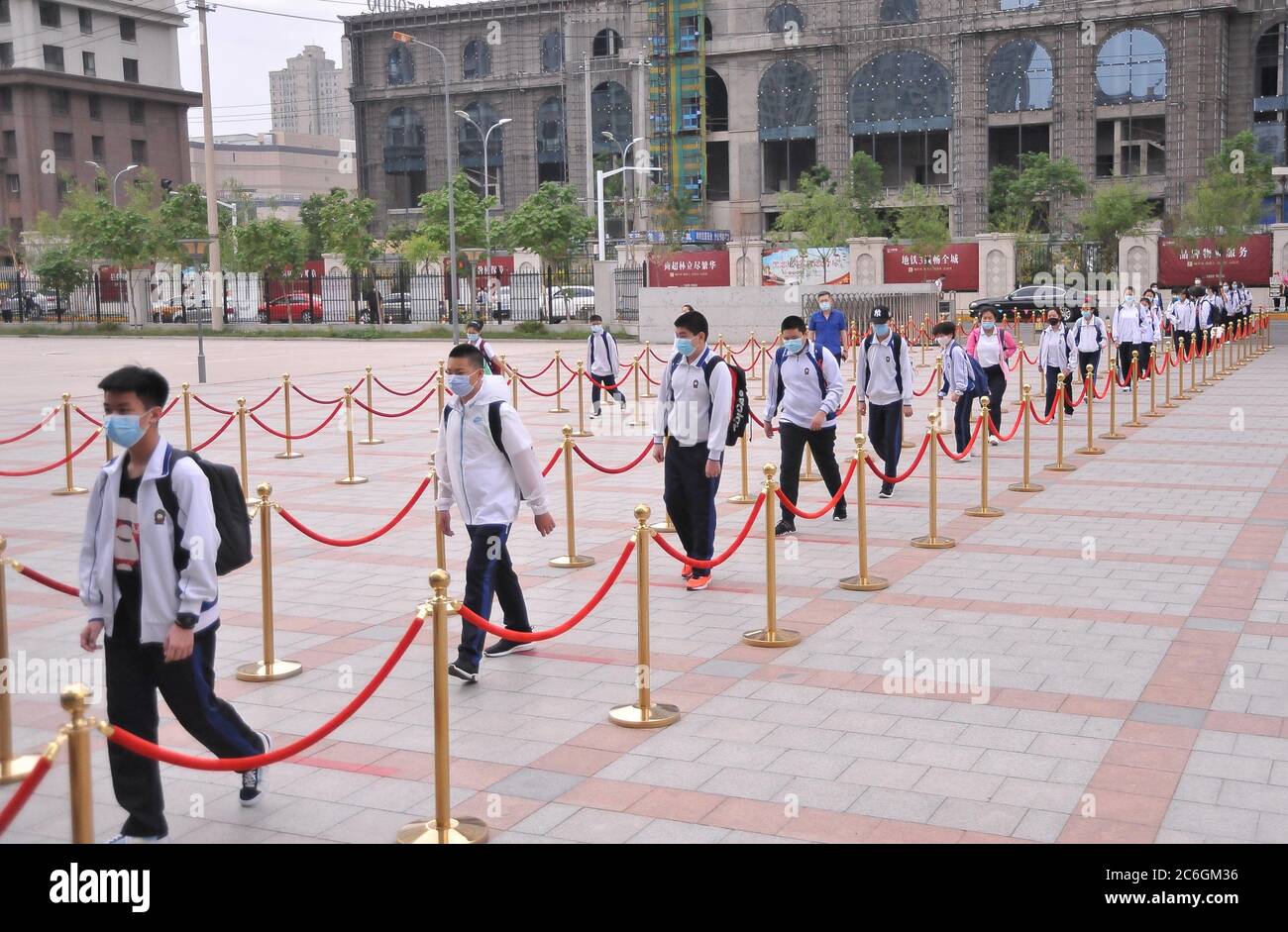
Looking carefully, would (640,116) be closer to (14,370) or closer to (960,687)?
(14,370)

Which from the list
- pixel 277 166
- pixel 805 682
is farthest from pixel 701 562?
pixel 277 166

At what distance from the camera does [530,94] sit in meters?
91.2

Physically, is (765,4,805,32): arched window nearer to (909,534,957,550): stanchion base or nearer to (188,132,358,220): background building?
(909,534,957,550): stanchion base

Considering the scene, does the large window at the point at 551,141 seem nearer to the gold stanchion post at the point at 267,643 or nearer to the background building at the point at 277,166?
the background building at the point at 277,166

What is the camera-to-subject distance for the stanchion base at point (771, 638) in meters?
8.49

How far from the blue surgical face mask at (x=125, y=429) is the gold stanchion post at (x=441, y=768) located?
1.28 meters

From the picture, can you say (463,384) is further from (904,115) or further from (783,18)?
(783,18)

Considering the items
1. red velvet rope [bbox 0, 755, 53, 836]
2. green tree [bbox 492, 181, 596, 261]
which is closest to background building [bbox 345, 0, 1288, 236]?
green tree [bbox 492, 181, 596, 261]

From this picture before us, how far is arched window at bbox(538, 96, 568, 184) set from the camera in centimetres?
9050

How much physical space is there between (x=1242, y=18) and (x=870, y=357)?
6924 centimetres

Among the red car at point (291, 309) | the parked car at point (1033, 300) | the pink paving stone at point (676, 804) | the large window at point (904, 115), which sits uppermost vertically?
the large window at point (904, 115)

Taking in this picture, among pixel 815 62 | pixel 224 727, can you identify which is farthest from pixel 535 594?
pixel 815 62

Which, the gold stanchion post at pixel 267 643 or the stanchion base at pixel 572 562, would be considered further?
the stanchion base at pixel 572 562

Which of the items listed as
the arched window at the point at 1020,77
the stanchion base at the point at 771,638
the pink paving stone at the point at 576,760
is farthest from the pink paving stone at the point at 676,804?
the arched window at the point at 1020,77
